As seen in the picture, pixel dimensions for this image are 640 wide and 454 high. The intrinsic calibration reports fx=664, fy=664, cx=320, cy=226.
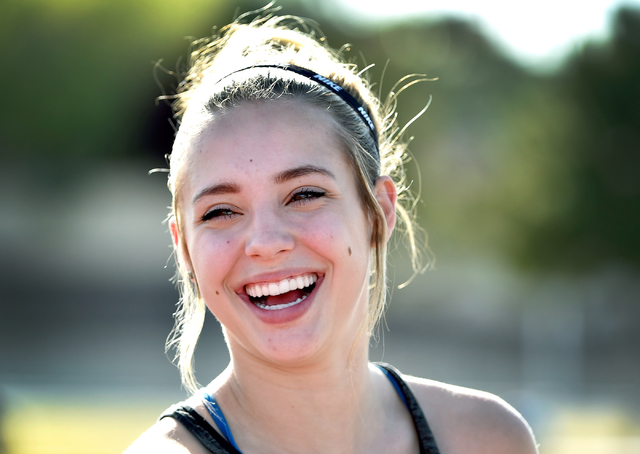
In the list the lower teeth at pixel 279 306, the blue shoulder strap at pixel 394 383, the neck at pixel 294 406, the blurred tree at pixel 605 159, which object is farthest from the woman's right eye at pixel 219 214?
the blurred tree at pixel 605 159

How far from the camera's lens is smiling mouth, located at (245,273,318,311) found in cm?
197

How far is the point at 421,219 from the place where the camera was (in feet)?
60.8

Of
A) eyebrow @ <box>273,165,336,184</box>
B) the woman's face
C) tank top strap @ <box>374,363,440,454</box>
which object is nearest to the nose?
the woman's face

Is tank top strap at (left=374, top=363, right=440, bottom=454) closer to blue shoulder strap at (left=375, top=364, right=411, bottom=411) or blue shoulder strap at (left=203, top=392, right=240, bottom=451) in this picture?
blue shoulder strap at (left=375, top=364, right=411, bottom=411)

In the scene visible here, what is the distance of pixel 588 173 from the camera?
12492mm

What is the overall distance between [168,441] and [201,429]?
0.10m

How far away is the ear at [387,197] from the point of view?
7.54 ft

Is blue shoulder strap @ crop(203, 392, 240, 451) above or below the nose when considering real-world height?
below

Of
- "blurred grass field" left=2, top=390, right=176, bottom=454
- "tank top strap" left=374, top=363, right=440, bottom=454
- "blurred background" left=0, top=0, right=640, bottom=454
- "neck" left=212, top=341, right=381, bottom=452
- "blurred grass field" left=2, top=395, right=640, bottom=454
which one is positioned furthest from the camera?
"blurred background" left=0, top=0, right=640, bottom=454

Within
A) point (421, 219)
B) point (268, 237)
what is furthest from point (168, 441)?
point (421, 219)

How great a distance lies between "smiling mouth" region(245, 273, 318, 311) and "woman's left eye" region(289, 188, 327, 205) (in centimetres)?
22

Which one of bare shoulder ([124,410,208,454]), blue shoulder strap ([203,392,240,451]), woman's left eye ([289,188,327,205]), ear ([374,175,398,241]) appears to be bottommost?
bare shoulder ([124,410,208,454])

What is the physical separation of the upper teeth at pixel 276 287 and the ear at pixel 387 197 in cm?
46

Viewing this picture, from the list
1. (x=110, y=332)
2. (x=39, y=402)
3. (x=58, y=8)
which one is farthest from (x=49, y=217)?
(x=39, y=402)
